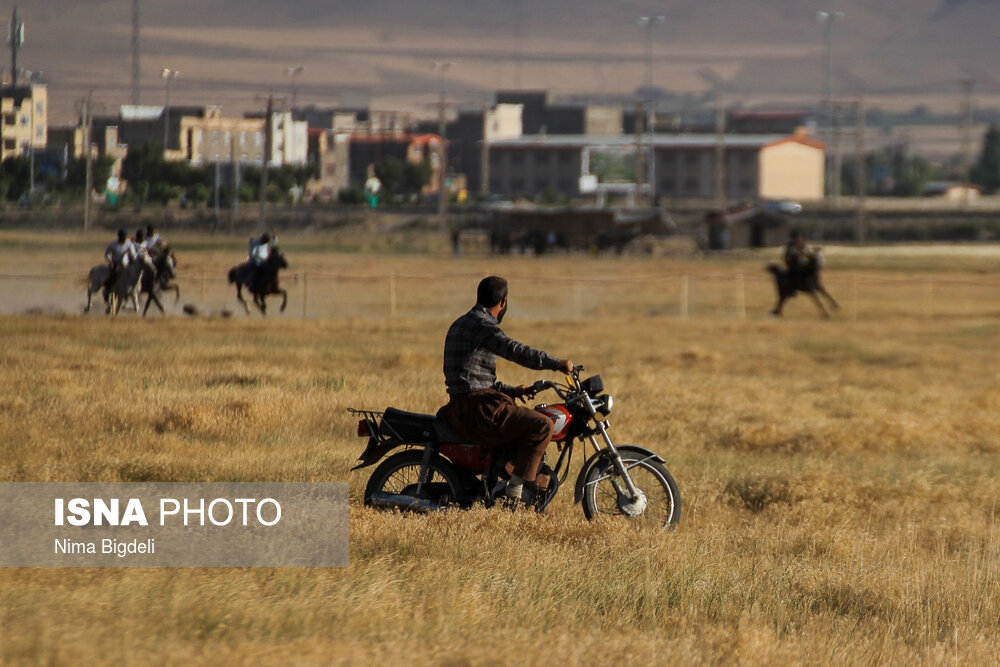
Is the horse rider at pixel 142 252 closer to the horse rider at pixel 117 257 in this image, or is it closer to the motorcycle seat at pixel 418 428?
the horse rider at pixel 117 257

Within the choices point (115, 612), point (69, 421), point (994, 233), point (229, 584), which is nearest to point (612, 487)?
point (229, 584)

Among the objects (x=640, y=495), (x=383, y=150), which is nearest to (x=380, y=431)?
(x=640, y=495)

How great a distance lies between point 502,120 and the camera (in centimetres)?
17850

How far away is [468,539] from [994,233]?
87.4m

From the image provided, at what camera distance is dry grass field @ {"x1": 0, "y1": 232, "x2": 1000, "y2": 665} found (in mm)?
5523

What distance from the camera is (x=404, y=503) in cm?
820

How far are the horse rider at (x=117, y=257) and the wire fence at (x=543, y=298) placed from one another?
6.51 feet

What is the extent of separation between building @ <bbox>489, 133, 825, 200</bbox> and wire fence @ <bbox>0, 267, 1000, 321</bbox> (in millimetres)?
101040

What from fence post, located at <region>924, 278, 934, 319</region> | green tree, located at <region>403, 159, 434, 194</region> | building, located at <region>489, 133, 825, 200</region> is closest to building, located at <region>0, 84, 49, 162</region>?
fence post, located at <region>924, 278, 934, 319</region>

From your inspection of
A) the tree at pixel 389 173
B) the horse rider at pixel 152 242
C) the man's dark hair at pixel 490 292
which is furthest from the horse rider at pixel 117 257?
the tree at pixel 389 173

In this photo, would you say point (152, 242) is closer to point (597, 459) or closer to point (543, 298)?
point (543, 298)

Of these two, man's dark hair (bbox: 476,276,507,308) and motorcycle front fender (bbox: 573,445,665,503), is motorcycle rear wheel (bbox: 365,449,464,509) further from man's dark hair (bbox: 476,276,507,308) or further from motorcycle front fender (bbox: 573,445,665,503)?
man's dark hair (bbox: 476,276,507,308)

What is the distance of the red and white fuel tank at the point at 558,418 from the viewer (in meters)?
8.27

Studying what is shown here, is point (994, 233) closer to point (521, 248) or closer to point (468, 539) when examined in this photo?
point (521, 248)
